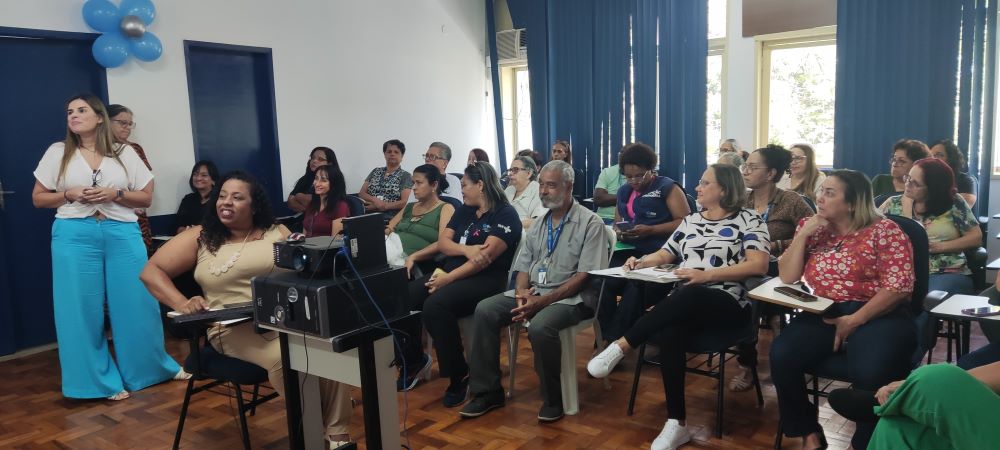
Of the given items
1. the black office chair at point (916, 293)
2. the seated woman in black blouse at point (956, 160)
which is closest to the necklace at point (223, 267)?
the black office chair at point (916, 293)

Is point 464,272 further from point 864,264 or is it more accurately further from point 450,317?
point 864,264

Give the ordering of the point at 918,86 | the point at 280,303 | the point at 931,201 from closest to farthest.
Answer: the point at 280,303 < the point at 931,201 < the point at 918,86

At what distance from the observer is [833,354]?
2.59 metres

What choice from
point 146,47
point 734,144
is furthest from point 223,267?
point 734,144

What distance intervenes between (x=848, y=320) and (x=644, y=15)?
4859 millimetres

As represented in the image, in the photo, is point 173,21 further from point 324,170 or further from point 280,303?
point 280,303

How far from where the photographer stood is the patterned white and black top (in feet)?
9.86

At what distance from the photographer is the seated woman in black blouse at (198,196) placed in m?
5.13

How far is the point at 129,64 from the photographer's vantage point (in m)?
5.00

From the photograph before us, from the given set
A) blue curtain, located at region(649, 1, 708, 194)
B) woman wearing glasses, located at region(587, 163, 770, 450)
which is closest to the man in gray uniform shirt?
woman wearing glasses, located at region(587, 163, 770, 450)

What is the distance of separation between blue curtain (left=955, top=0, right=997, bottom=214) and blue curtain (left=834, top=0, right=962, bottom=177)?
0.07 meters

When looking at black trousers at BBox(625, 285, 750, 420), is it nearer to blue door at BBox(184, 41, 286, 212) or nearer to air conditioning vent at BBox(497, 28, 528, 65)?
blue door at BBox(184, 41, 286, 212)

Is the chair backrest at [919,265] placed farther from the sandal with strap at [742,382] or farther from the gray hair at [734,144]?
the gray hair at [734,144]

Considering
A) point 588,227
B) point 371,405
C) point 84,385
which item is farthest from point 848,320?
point 84,385
